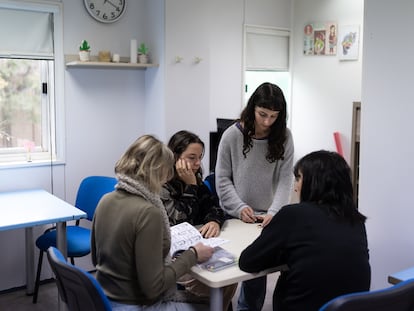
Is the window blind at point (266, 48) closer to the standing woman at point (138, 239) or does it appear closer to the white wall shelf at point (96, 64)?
the white wall shelf at point (96, 64)

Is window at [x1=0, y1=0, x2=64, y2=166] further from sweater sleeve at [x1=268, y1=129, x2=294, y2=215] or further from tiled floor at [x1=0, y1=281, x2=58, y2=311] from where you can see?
sweater sleeve at [x1=268, y1=129, x2=294, y2=215]

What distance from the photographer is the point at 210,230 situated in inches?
89.2

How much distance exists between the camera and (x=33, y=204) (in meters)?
3.09

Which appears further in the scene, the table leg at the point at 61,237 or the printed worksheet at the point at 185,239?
the table leg at the point at 61,237

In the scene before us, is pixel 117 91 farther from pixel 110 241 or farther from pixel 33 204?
pixel 110 241

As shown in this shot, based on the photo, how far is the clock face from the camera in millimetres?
3631

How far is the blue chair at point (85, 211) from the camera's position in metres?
3.21

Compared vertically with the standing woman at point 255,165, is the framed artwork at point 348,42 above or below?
above

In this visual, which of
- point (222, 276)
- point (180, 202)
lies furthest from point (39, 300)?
point (222, 276)

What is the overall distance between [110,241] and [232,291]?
80 centimetres

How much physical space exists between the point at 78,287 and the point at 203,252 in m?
0.50

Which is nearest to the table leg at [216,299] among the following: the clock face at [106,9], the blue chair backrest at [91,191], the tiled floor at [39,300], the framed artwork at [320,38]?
the tiled floor at [39,300]

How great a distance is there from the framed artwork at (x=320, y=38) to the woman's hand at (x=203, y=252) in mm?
2801

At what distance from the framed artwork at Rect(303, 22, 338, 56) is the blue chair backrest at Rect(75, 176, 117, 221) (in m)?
2.15
